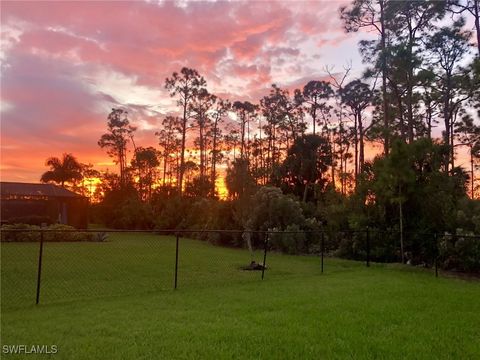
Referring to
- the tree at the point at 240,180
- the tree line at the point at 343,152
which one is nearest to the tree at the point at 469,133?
the tree line at the point at 343,152

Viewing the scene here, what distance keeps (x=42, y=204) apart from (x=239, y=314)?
3393 centimetres

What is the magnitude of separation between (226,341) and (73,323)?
2547mm

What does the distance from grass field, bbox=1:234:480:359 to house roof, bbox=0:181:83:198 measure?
24.4m

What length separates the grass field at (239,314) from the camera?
4.98 metres

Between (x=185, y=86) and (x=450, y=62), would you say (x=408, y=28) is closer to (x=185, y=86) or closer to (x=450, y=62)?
(x=450, y=62)

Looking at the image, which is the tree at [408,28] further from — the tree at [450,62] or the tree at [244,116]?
the tree at [244,116]

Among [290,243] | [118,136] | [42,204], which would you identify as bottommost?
[290,243]

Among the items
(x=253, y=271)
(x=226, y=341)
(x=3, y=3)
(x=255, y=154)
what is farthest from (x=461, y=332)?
(x=255, y=154)

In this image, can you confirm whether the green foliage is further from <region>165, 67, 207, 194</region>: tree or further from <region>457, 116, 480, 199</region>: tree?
<region>457, 116, 480, 199</region>: tree

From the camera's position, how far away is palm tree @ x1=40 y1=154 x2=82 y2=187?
53781mm

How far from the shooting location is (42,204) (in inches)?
1405

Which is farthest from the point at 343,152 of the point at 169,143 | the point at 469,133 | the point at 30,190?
the point at 30,190

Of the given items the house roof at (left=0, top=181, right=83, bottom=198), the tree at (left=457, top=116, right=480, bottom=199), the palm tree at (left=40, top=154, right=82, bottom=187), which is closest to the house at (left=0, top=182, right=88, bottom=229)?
the house roof at (left=0, top=181, right=83, bottom=198)

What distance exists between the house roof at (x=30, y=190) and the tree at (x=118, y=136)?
45.9 ft
